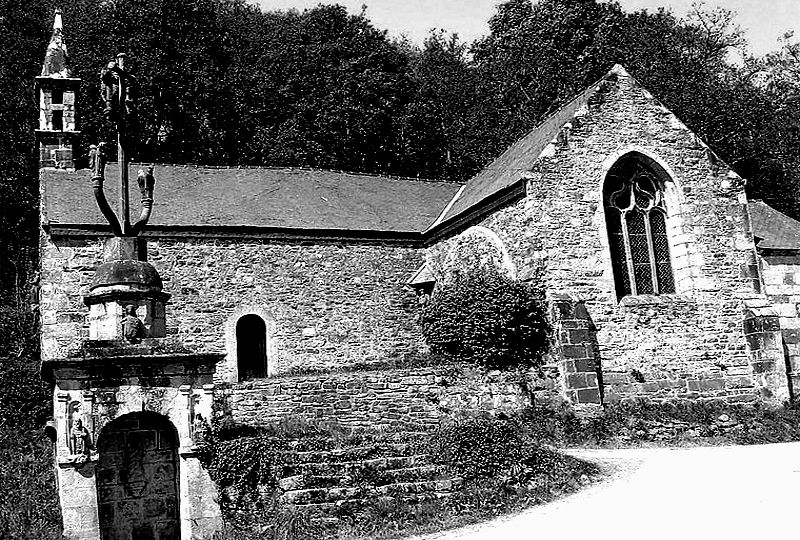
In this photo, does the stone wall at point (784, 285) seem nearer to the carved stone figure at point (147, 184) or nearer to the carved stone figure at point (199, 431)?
the carved stone figure at point (147, 184)

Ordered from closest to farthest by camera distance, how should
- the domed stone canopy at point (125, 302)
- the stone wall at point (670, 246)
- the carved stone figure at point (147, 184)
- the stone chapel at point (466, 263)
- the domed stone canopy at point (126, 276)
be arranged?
the domed stone canopy at point (125, 302) < the domed stone canopy at point (126, 276) < the carved stone figure at point (147, 184) < the stone chapel at point (466, 263) < the stone wall at point (670, 246)

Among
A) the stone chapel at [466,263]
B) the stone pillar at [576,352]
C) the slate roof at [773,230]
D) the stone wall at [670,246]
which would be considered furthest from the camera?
the slate roof at [773,230]

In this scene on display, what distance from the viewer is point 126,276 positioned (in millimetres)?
9750

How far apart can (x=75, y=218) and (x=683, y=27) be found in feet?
106

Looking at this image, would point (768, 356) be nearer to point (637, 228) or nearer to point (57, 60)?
point (637, 228)

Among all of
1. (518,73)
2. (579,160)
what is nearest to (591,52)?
(518,73)

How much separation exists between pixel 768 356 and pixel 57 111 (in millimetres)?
20859

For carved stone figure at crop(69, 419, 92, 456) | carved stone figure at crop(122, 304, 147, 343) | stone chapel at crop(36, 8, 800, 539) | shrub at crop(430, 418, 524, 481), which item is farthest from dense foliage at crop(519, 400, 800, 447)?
carved stone figure at crop(69, 419, 92, 456)

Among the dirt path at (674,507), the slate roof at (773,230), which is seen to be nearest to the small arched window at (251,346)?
the dirt path at (674,507)

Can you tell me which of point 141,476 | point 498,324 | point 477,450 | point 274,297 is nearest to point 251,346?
point 274,297

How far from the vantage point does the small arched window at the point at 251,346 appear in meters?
20.7

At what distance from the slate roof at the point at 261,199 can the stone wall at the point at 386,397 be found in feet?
19.7

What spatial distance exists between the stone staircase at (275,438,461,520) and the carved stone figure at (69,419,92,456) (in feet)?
7.42

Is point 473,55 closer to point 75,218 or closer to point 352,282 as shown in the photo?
point 352,282
